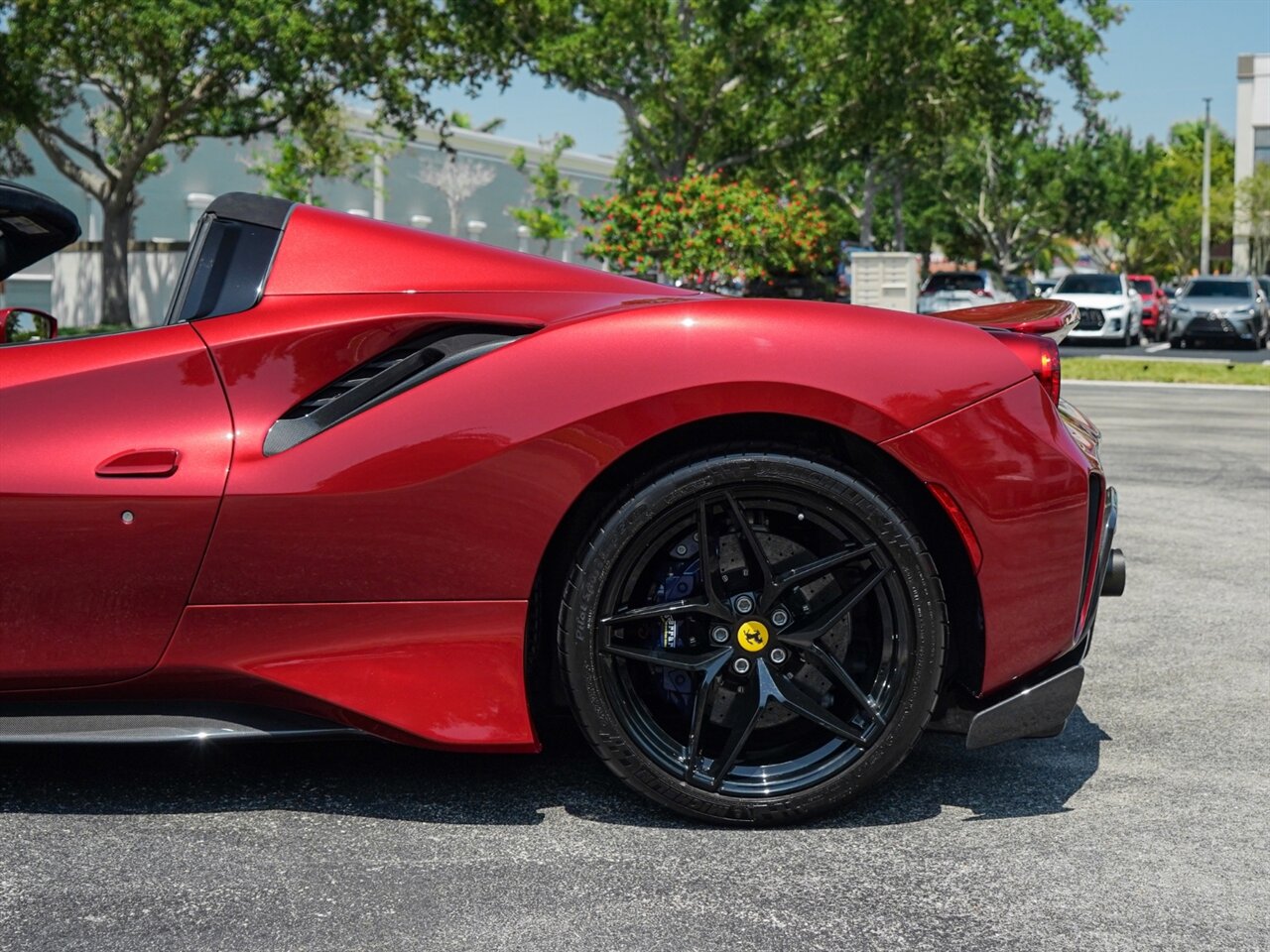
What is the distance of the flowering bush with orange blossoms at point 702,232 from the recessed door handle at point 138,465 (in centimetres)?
2041

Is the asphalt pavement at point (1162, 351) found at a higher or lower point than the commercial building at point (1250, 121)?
lower

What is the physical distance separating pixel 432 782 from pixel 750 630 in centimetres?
81

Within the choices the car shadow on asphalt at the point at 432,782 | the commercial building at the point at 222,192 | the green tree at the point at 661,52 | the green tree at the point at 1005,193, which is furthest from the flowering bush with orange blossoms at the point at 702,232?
the green tree at the point at 1005,193

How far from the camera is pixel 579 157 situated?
71000 millimetres

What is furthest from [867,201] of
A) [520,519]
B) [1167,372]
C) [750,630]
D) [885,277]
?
[520,519]

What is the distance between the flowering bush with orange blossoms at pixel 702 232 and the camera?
76.2 feet

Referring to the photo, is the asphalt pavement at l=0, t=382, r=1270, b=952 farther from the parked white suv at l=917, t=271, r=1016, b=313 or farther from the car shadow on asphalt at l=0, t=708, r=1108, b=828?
the parked white suv at l=917, t=271, r=1016, b=313

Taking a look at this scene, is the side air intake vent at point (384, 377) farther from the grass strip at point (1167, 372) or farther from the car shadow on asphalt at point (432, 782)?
the grass strip at point (1167, 372)


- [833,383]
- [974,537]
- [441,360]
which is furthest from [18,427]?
[974,537]

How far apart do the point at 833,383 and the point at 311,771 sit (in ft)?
4.68

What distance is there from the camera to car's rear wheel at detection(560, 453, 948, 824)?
290 centimetres

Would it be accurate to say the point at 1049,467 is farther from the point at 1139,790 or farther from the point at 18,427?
the point at 18,427

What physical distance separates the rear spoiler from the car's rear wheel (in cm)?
66

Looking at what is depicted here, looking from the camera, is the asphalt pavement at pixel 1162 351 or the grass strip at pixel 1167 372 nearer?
the grass strip at pixel 1167 372
